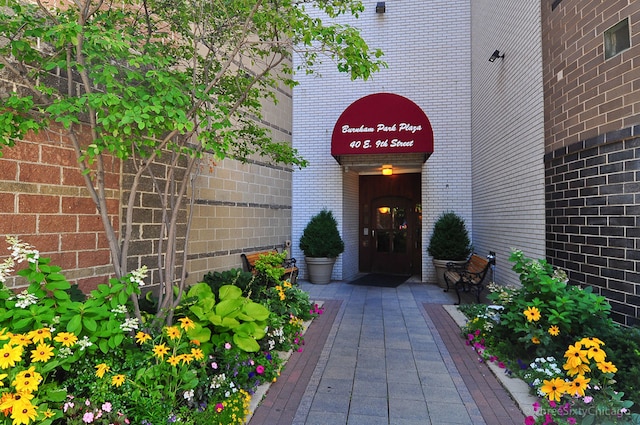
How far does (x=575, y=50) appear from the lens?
400 cm

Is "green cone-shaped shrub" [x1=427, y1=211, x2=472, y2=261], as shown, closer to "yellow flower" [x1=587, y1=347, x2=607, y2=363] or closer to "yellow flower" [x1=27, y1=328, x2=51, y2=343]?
"yellow flower" [x1=587, y1=347, x2=607, y2=363]

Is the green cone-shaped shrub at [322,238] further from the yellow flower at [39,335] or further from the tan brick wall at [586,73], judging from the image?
the yellow flower at [39,335]

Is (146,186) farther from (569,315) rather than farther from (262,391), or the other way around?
Result: (569,315)

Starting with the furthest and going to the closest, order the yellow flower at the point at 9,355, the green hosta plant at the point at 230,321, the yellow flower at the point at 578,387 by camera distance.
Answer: the green hosta plant at the point at 230,321 < the yellow flower at the point at 578,387 < the yellow flower at the point at 9,355

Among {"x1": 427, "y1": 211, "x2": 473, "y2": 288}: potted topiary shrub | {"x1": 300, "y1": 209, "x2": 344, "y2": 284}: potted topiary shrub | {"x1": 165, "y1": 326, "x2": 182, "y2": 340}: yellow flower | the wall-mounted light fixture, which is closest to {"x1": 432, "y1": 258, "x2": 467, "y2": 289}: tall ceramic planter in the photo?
{"x1": 427, "y1": 211, "x2": 473, "y2": 288}: potted topiary shrub

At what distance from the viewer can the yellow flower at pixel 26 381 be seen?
5.94 ft

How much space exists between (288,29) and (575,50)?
10.6ft

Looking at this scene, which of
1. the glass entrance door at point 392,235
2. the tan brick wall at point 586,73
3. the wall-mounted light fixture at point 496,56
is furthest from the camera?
the glass entrance door at point 392,235

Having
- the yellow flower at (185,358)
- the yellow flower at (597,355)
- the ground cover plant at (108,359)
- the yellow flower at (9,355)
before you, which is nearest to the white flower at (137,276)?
the ground cover plant at (108,359)

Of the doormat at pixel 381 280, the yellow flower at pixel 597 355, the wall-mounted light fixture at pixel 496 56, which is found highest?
the wall-mounted light fixture at pixel 496 56

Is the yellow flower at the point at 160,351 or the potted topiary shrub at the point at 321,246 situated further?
the potted topiary shrub at the point at 321,246

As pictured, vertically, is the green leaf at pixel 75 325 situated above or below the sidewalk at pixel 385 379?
above

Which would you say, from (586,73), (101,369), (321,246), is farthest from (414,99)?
(101,369)

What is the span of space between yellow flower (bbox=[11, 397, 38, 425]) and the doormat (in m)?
7.09
